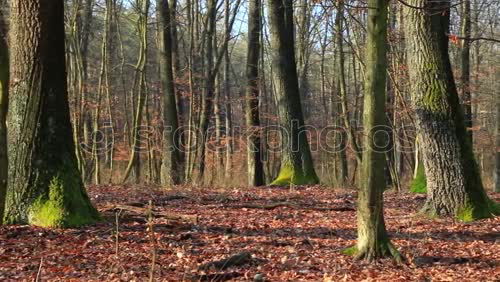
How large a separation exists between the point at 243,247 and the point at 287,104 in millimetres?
7247

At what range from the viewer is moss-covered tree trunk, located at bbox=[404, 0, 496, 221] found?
7.85 m

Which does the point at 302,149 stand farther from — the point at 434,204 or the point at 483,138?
the point at 483,138

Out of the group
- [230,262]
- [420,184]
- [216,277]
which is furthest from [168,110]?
[216,277]

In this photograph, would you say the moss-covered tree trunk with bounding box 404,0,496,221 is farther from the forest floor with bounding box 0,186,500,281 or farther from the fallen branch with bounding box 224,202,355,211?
the fallen branch with bounding box 224,202,355,211

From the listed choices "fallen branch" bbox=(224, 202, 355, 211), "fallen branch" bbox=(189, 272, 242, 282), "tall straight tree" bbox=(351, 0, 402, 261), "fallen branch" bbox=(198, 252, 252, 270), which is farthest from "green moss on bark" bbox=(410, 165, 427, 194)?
"fallen branch" bbox=(189, 272, 242, 282)

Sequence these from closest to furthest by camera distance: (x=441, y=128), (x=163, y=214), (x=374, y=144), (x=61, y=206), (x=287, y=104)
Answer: (x=374, y=144) < (x=61, y=206) < (x=441, y=128) < (x=163, y=214) < (x=287, y=104)

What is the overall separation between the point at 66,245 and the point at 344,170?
18.5 metres

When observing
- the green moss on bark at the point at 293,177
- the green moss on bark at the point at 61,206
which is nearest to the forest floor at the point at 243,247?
the green moss on bark at the point at 61,206

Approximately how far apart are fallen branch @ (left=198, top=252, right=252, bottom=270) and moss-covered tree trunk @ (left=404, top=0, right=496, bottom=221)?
3580 millimetres

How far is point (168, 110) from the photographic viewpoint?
15250mm

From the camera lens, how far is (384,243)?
578 centimetres

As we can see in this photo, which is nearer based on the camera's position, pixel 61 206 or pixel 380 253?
pixel 380 253

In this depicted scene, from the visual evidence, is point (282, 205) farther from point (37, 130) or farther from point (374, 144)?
point (37, 130)

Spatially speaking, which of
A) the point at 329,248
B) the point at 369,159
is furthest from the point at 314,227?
the point at 369,159
